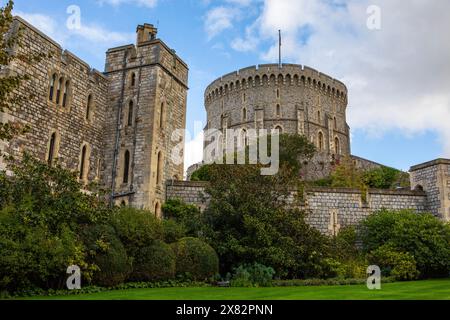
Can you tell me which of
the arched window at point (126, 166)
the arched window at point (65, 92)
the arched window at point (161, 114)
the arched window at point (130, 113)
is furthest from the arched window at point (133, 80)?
the arched window at point (126, 166)

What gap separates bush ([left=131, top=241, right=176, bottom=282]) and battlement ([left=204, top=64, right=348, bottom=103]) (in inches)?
1432

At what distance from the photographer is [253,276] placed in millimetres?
15086

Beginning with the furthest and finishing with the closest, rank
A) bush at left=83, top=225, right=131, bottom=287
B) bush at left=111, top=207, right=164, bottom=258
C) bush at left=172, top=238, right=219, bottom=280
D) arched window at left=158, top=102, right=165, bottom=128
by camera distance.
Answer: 1. arched window at left=158, top=102, right=165, bottom=128
2. bush at left=172, top=238, right=219, bottom=280
3. bush at left=111, top=207, right=164, bottom=258
4. bush at left=83, top=225, right=131, bottom=287

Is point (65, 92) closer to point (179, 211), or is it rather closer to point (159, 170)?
point (159, 170)

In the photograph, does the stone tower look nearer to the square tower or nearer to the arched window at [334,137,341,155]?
the square tower

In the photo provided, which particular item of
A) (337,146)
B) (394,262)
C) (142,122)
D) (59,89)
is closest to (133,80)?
(142,122)

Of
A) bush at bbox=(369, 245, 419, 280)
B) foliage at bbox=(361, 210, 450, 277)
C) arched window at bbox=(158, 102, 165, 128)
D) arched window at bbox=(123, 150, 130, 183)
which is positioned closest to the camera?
bush at bbox=(369, 245, 419, 280)

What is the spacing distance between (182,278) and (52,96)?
9754 millimetres

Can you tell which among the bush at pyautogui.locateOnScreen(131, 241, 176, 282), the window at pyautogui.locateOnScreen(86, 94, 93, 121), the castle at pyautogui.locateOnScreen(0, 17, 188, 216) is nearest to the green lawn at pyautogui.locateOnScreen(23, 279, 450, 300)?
the bush at pyautogui.locateOnScreen(131, 241, 176, 282)

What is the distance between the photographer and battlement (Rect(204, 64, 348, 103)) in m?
48.2
